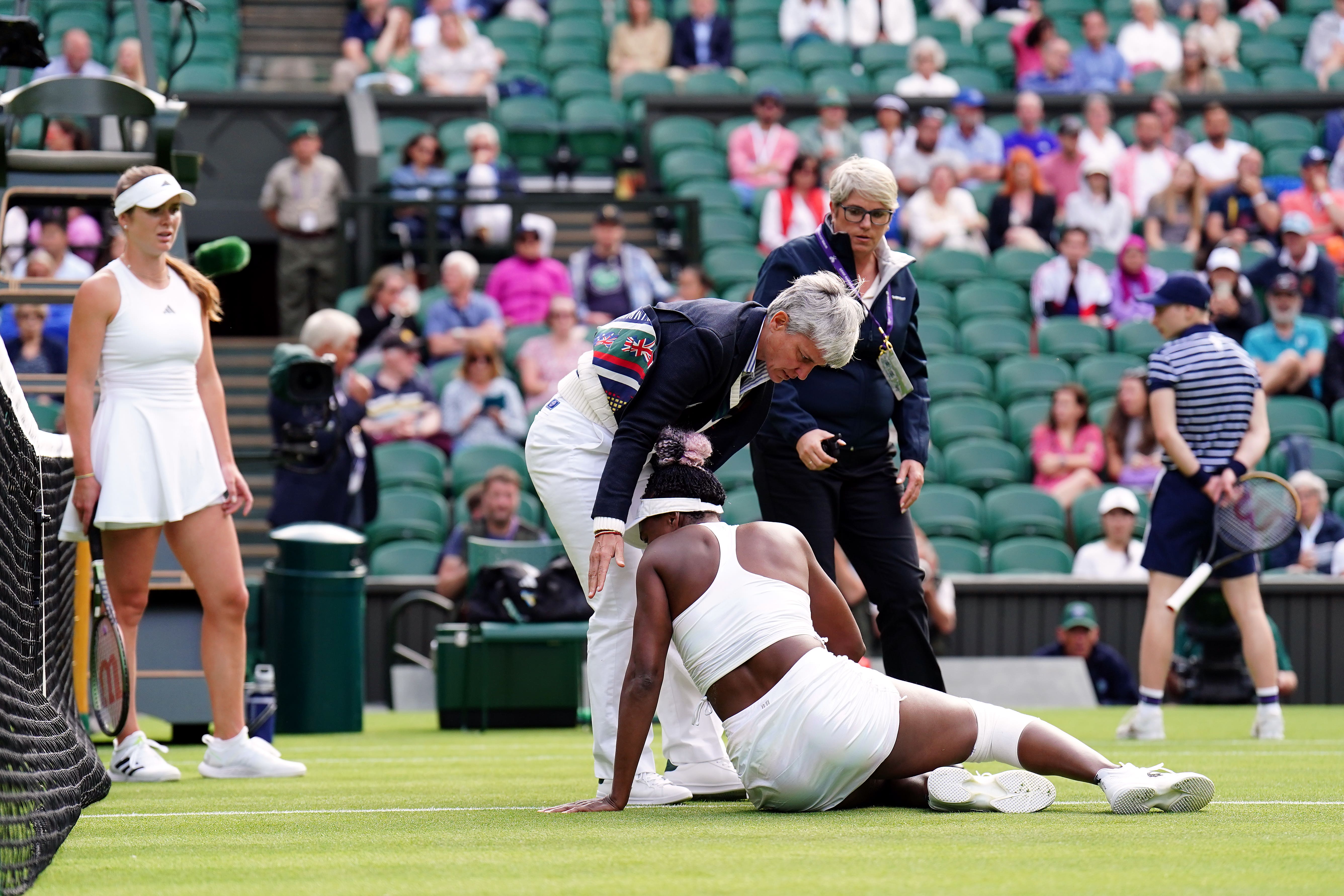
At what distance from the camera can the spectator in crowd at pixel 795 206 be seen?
14.3 m

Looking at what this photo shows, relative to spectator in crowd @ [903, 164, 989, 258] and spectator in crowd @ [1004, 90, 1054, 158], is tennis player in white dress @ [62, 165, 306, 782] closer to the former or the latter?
spectator in crowd @ [903, 164, 989, 258]

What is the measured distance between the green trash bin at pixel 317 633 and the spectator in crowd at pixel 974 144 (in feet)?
26.6

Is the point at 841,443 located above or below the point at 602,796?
above

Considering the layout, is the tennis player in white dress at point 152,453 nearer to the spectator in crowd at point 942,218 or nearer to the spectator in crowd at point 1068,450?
the spectator in crowd at point 1068,450

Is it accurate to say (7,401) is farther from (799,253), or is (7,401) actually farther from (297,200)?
(297,200)

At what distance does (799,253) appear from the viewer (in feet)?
19.4

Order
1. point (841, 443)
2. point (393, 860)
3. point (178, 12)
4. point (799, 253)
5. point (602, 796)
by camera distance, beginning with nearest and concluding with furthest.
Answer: point (393, 860), point (602, 796), point (841, 443), point (799, 253), point (178, 12)

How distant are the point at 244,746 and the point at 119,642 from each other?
62cm

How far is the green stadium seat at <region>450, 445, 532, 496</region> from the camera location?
39.3 ft

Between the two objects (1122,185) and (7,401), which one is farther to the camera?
(1122,185)

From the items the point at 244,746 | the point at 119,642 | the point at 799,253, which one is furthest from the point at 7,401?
the point at 799,253

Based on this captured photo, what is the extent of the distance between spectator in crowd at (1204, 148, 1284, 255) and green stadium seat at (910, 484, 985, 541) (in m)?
4.14

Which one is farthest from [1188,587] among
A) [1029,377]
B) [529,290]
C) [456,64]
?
[456,64]

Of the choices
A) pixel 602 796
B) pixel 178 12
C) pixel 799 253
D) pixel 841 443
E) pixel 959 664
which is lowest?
pixel 959 664
